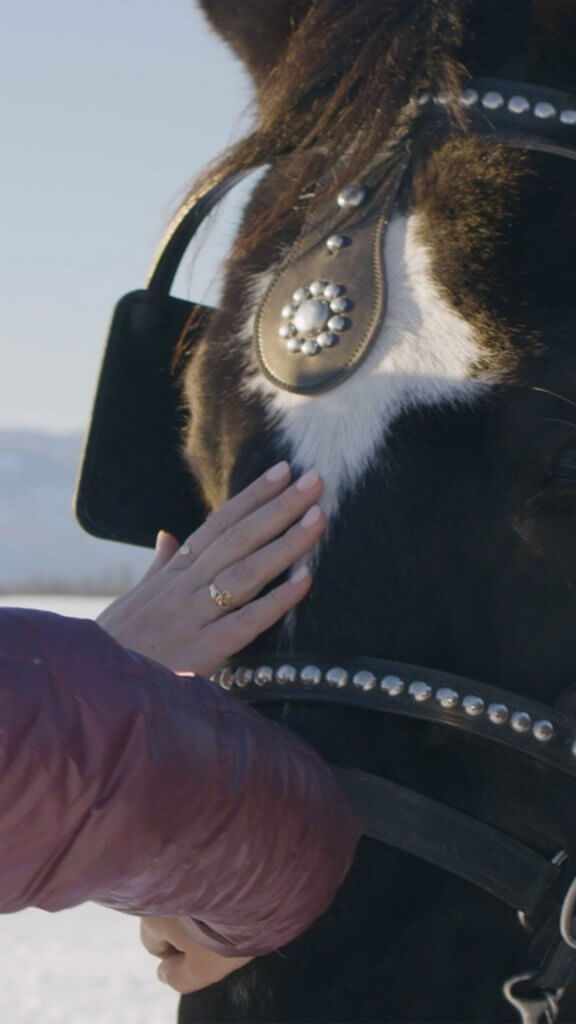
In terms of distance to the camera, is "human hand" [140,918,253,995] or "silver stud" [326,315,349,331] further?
"silver stud" [326,315,349,331]

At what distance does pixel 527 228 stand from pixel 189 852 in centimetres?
73

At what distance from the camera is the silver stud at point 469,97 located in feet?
4.95

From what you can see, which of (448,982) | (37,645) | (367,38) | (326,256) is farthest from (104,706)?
(367,38)

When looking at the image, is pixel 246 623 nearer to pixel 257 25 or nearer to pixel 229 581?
pixel 229 581

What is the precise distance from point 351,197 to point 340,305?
0.16 meters

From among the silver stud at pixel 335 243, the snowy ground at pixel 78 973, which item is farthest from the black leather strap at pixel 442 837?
the snowy ground at pixel 78 973

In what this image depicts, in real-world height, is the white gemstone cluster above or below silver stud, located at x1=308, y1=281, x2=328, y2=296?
below

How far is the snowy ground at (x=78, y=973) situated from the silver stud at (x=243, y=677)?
6.34 feet

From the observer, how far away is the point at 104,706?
3.44 feet

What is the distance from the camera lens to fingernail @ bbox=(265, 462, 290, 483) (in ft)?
4.60

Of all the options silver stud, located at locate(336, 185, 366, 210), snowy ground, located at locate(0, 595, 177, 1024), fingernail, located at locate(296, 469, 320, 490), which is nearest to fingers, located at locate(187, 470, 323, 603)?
fingernail, located at locate(296, 469, 320, 490)

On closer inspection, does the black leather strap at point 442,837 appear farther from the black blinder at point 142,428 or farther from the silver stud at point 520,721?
the black blinder at point 142,428

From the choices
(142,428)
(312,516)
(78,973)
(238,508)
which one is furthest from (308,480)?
(78,973)

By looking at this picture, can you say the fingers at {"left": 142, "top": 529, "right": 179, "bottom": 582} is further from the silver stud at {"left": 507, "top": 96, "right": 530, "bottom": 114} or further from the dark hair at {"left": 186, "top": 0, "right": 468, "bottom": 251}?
the silver stud at {"left": 507, "top": 96, "right": 530, "bottom": 114}
